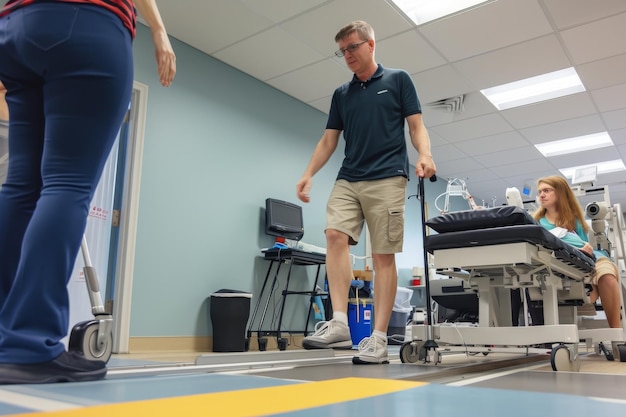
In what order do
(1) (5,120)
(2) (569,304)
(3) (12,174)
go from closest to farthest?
(3) (12,174), (1) (5,120), (2) (569,304)

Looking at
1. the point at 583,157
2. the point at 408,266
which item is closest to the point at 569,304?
the point at 408,266

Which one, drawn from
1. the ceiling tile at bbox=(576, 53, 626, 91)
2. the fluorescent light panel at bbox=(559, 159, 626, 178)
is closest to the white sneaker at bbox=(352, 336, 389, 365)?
the ceiling tile at bbox=(576, 53, 626, 91)

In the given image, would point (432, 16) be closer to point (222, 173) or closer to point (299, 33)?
point (299, 33)

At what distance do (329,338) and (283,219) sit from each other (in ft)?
8.74

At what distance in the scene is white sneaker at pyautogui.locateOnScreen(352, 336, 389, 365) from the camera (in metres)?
1.96

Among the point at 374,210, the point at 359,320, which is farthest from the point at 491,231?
the point at 359,320

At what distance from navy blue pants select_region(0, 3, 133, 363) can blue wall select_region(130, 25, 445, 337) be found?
2.39 metres

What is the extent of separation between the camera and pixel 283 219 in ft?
15.0

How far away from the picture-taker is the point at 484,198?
895 cm

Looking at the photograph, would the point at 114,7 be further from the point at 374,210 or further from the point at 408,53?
the point at 408,53

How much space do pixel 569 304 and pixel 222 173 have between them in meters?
2.69

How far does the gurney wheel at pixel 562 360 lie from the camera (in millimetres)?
1884

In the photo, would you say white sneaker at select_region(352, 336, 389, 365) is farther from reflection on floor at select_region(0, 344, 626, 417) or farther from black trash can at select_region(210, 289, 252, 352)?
black trash can at select_region(210, 289, 252, 352)

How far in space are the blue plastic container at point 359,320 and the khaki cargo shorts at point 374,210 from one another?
8.08ft
